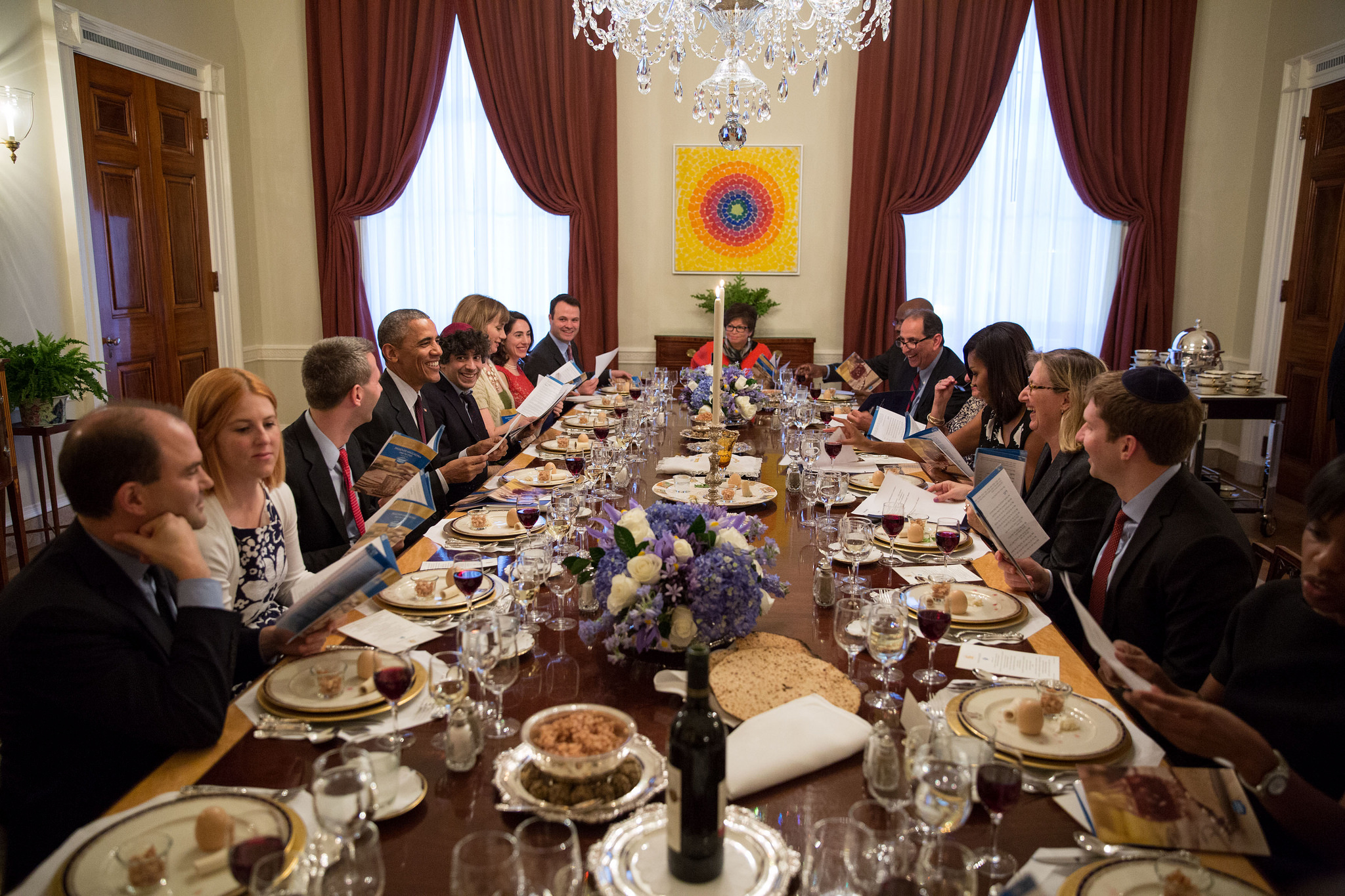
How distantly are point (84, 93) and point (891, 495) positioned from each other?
5.19m

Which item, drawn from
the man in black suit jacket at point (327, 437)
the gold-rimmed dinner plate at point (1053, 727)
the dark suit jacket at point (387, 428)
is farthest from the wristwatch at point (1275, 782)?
the dark suit jacket at point (387, 428)

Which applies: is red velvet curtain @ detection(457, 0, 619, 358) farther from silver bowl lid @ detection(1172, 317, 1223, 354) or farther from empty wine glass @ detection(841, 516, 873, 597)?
empty wine glass @ detection(841, 516, 873, 597)

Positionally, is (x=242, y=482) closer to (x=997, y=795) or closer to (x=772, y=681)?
(x=772, y=681)

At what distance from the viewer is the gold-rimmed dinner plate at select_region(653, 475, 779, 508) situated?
8.97 ft

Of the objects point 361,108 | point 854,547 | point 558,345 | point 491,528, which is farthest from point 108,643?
point 361,108

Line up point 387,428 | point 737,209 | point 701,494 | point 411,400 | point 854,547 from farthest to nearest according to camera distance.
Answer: point 737,209
point 411,400
point 387,428
point 701,494
point 854,547

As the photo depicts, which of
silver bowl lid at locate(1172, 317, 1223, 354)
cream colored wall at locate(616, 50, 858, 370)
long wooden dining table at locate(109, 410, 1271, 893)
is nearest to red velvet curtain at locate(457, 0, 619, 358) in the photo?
cream colored wall at locate(616, 50, 858, 370)

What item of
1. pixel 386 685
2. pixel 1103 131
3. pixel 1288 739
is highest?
pixel 1103 131

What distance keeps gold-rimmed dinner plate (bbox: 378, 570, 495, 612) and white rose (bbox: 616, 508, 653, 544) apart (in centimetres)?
38

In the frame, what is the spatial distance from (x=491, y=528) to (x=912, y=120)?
533cm

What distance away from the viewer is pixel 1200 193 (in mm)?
6613

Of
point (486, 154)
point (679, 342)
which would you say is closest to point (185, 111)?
point (486, 154)

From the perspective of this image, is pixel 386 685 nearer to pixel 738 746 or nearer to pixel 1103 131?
pixel 738 746

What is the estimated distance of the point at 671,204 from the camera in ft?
22.9
